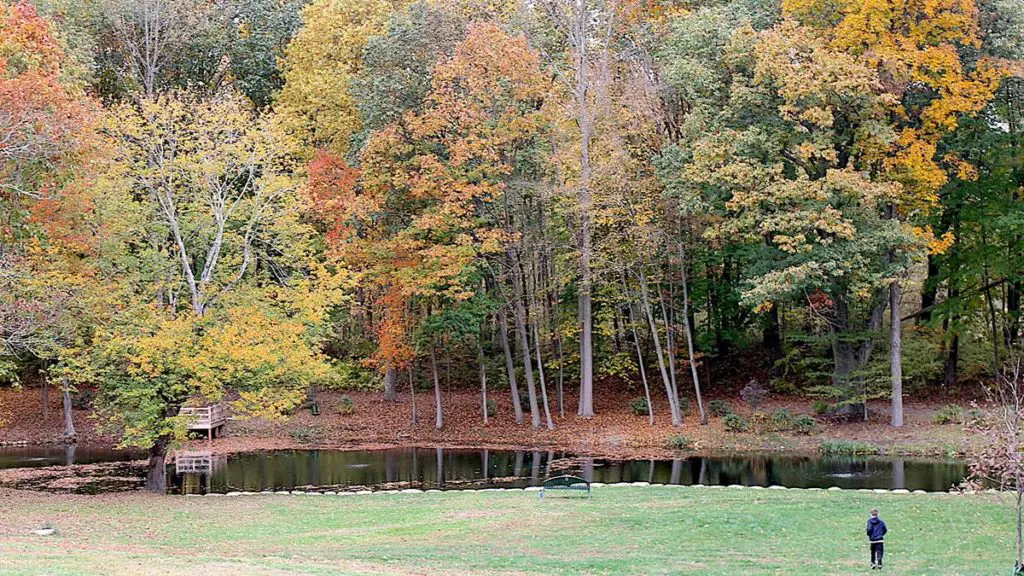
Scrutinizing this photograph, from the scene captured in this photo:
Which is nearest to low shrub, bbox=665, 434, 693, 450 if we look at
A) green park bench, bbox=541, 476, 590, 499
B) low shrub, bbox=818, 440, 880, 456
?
low shrub, bbox=818, 440, 880, 456

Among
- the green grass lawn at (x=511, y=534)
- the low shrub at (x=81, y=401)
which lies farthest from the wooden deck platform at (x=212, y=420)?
the green grass lawn at (x=511, y=534)

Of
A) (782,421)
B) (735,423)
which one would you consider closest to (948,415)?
(782,421)

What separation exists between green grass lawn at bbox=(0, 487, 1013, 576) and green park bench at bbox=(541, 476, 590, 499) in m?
0.37

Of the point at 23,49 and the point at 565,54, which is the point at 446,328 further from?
the point at 23,49

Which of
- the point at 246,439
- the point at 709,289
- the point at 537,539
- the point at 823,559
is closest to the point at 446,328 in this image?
the point at 246,439

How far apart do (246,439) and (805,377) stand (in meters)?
21.2

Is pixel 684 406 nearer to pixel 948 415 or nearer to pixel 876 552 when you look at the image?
pixel 948 415

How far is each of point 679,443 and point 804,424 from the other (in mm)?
4039

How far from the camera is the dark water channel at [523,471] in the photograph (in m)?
27.2

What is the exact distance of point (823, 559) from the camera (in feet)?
52.1

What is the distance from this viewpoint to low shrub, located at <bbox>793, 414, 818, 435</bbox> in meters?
34.0

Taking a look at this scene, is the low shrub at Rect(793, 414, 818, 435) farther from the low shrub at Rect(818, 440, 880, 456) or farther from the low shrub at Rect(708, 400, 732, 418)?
the low shrub at Rect(708, 400, 732, 418)

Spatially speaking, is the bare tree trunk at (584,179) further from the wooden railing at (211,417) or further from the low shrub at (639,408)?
the wooden railing at (211,417)

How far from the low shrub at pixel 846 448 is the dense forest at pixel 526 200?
2819mm
